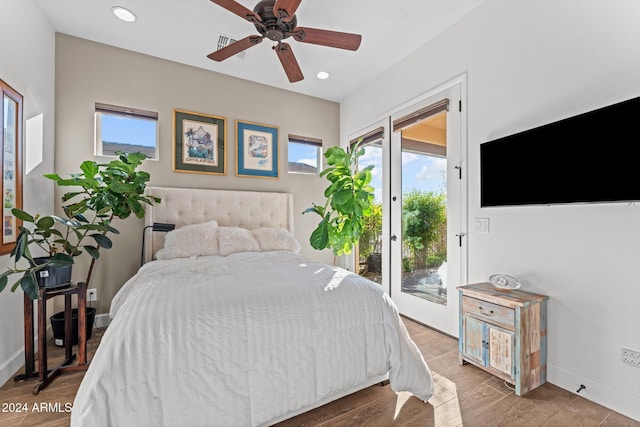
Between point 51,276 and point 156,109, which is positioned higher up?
point 156,109

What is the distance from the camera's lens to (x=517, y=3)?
7.16 feet

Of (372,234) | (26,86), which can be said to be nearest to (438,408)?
(372,234)

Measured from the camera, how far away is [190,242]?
2.83 m

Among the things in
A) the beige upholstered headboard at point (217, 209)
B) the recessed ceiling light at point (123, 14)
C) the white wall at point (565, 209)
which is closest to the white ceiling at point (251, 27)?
the recessed ceiling light at point (123, 14)

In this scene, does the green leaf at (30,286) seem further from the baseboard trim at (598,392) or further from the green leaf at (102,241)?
the baseboard trim at (598,392)

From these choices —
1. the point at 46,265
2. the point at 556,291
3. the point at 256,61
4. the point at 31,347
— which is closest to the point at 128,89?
the point at 256,61

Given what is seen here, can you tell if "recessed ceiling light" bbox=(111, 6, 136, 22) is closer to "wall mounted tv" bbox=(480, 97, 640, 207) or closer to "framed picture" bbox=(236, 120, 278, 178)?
"framed picture" bbox=(236, 120, 278, 178)

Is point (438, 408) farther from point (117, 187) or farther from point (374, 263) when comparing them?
point (117, 187)

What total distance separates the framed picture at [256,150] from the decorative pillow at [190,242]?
3.41 feet

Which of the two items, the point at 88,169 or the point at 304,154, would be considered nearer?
the point at 88,169

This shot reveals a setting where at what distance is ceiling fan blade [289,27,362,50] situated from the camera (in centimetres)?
206

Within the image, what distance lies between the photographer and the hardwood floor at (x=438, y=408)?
5.22ft

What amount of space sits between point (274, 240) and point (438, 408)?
2.19 m

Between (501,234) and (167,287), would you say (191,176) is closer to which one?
(167,287)
